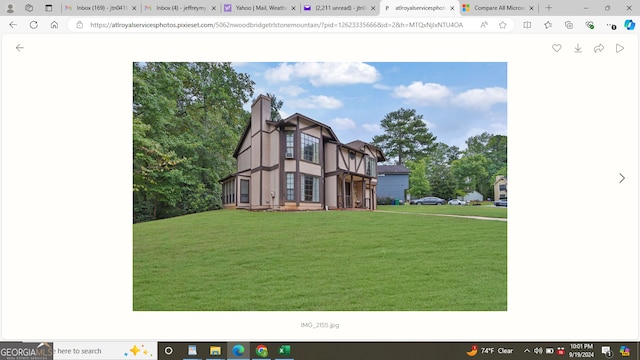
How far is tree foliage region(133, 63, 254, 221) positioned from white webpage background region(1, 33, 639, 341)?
0.81 m

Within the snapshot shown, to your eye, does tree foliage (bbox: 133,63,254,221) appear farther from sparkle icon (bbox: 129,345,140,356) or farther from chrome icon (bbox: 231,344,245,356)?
chrome icon (bbox: 231,344,245,356)

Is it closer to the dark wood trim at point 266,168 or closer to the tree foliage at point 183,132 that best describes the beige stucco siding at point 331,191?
the dark wood trim at point 266,168

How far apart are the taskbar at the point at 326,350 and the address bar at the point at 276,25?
2689 millimetres

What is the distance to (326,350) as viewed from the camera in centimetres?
225

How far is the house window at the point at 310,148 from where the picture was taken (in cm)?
1112

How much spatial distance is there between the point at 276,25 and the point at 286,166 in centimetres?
844

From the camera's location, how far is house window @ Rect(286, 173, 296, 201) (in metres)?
10.6

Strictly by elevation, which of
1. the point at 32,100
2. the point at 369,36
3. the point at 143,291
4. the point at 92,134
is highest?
the point at 369,36

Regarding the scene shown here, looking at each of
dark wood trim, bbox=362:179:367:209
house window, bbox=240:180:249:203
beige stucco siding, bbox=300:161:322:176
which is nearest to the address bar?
house window, bbox=240:180:249:203

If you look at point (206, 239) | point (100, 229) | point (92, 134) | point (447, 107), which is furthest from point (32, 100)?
point (447, 107)

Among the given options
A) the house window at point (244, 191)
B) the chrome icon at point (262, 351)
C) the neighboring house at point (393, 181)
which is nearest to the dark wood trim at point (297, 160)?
the house window at point (244, 191)

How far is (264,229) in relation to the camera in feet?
19.9

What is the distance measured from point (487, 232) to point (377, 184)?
36.6 feet

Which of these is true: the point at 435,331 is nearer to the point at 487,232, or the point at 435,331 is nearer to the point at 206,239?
the point at 487,232
